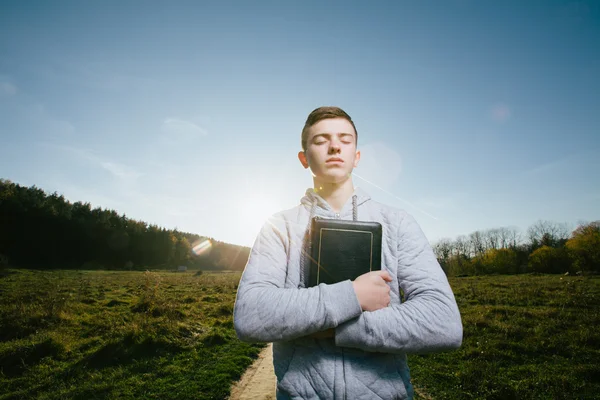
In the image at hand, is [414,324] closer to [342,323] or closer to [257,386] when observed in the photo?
[342,323]

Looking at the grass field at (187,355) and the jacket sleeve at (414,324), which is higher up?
the jacket sleeve at (414,324)

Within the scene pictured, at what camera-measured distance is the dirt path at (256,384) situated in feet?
23.0

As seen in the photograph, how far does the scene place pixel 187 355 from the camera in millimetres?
9508

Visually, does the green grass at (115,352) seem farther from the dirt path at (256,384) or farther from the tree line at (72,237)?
the tree line at (72,237)

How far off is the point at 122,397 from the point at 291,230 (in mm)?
7936

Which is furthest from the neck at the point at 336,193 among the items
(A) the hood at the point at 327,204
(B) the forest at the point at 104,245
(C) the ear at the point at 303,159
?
(B) the forest at the point at 104,245

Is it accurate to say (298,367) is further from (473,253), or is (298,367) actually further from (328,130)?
(473,253)

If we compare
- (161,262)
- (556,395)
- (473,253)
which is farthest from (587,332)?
(473,253)

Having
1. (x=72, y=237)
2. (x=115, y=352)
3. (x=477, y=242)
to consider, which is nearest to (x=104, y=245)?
(x=72, y=237)

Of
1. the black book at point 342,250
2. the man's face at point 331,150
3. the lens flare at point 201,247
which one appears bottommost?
the lens flare at point 201,247

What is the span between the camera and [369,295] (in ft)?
4.71

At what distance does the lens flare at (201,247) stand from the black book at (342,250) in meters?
94.9

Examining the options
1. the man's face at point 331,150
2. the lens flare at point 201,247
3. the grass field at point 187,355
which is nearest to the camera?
the man's face at point 331,150

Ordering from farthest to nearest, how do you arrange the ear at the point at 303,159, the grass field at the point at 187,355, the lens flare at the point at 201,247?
the lens flare at the point at 201,247, the grass field at the point at 187,355, the ear at the point at 303,159
